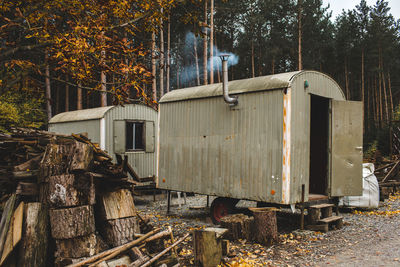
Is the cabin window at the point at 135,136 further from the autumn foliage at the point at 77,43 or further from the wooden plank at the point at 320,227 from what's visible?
the autumn foliage at the point at 77,43

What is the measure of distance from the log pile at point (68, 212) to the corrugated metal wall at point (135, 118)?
18.8ft

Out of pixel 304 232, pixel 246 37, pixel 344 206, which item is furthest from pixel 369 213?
pixel 246 37

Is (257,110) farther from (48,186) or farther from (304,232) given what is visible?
(48,186)

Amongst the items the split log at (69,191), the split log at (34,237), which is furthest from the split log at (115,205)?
the split log at (34,237)

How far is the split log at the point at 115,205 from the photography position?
15.3 feet

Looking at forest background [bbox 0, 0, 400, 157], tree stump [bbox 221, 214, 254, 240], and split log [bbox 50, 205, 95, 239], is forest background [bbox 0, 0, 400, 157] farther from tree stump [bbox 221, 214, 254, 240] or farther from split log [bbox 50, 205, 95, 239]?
split log [bbox 50, 205, 95, 239]

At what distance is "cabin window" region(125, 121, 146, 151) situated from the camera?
10984 mm

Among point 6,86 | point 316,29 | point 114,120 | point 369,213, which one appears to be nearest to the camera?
point 6,86

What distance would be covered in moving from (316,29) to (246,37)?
529cm

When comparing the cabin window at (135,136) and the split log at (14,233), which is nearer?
the split log at (14,233)

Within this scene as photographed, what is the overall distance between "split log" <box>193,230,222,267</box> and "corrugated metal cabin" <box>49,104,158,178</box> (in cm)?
652

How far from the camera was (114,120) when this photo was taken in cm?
1087

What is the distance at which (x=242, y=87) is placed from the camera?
23.2ft

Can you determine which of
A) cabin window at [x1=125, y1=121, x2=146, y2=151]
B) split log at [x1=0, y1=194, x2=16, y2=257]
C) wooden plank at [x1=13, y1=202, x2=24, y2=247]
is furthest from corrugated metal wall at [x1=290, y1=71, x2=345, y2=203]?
cabin window at [x1=125, y1=121, x2=146, y2=151]
